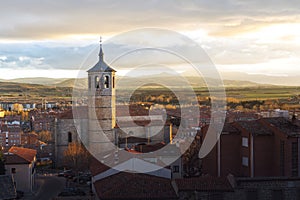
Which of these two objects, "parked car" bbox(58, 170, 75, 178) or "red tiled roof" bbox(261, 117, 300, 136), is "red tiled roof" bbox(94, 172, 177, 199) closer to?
"red tiled roof" bbox(261, 117, 300, 136)

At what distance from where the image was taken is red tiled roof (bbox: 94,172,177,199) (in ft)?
55.2

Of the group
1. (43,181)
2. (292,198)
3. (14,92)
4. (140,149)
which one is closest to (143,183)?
(292,198)

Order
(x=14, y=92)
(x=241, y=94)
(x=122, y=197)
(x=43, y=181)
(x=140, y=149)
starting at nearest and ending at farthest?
(x=122, y=197), (x=140, y=149), (x=43, y=181), (x=241, y=94), (x=14, y=92)

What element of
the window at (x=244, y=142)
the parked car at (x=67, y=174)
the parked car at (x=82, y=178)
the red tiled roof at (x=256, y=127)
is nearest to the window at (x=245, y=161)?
the window at (x=244, y=142)

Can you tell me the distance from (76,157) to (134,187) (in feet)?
43.0

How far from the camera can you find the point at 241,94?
9425 centimetres

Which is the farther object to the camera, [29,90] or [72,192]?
[29,90]

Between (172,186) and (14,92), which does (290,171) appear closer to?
(172,186)

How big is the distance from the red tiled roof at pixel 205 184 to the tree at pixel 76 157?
40.2 feet

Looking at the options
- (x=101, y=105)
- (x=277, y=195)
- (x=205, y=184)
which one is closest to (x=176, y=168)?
(x=205, y=184)

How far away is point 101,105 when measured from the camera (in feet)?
99.8

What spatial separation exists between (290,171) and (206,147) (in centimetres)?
452

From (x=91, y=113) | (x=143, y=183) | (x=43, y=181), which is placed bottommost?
(x=43, y=181)

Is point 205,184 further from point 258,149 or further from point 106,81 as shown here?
point 106,81
